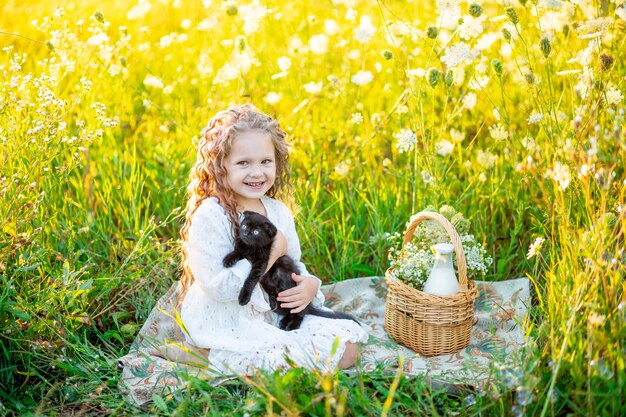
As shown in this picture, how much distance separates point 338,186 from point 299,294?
1.26m

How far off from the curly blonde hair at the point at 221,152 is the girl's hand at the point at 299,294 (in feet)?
1.14

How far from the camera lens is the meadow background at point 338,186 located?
258 cm

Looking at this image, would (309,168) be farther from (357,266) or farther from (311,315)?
(311,315)

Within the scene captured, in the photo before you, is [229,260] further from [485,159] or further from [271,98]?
[271,98]

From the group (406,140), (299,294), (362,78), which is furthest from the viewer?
(362,78)

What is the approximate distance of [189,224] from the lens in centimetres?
322

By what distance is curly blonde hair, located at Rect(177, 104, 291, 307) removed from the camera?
309 centimetres

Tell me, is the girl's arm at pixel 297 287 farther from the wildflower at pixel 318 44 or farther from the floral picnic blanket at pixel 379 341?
the wildflower at pixel 318 44

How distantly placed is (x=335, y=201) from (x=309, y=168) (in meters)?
0.31

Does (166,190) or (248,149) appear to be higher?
(248,149)

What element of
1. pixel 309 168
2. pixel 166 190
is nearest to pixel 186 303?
pixel 166 190

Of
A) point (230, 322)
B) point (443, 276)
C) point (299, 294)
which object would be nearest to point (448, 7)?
point (443, 276)

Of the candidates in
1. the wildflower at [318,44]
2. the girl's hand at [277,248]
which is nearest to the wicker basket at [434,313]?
the girl's hand at [277,248]

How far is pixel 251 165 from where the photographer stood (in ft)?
10.2
